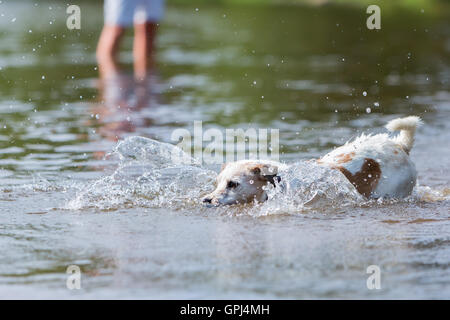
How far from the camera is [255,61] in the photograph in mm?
15148

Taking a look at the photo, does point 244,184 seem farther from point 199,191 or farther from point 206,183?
point 206,183

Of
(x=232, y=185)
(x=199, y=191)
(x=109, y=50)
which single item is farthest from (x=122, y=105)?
(x=232, y=185)

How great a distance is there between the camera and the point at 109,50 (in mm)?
13688

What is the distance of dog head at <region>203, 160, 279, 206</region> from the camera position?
20.0 feet

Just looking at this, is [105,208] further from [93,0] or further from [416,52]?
[93,0]

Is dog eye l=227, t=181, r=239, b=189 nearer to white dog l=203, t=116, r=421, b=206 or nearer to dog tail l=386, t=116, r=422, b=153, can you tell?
white dog l=203, t=116, r=421, b=206

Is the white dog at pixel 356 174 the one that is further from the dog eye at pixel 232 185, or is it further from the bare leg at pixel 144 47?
the bare leg at pixel 144 47

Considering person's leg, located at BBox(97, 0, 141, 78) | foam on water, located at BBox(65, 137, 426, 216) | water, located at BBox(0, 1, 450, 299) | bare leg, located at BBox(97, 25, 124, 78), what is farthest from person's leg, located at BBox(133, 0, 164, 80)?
foam on water, located at BBox(65, 137, 426, 216)

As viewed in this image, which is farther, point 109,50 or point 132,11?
point 109,50

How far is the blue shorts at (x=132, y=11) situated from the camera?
12.6 metres

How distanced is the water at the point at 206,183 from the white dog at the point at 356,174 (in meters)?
0.12

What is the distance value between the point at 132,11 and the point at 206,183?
21.1ft

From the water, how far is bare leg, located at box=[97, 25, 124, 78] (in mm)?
266

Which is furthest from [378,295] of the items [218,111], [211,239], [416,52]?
[416,52]
